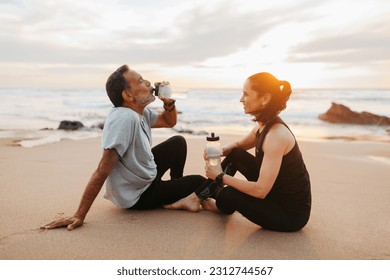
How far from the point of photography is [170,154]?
355 cm

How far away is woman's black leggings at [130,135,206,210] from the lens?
327cm

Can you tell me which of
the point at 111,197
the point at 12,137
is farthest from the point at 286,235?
the point at 12,137

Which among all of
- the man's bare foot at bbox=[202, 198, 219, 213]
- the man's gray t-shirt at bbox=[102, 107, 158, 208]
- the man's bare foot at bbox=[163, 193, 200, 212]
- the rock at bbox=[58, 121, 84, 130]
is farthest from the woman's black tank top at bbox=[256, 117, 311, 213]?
the rock at bbox=[58, 121, 84, 130]

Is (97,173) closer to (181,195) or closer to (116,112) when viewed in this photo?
(116,112)

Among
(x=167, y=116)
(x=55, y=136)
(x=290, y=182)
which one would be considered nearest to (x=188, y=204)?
(x=167, y=116)

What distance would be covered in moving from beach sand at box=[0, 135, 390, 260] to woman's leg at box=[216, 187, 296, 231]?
0.08m

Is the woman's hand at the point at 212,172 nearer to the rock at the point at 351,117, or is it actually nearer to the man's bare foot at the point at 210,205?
the man's bare foot at the point at 210,205

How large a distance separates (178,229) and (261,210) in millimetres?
662

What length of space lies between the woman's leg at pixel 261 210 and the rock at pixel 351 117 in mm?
10330

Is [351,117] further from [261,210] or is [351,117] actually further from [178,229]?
[178,229]

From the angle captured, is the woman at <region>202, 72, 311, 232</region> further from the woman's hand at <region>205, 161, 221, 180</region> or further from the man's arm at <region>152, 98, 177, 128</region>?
the man's arm at <region>152, 98, 177, 128</region>

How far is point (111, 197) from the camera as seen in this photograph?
127 inches

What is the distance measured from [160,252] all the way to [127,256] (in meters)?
0.22

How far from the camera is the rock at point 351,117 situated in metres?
12.0
